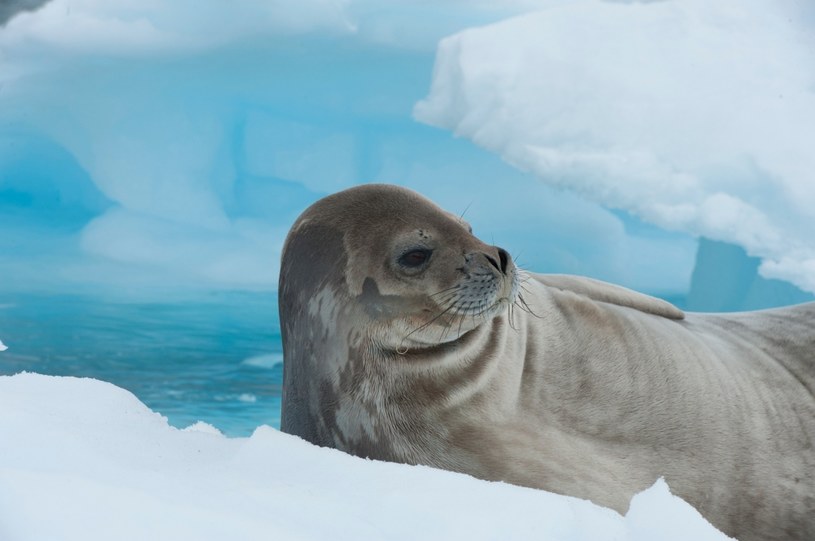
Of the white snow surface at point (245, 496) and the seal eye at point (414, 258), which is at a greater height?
the seal eye at point (414, 258)

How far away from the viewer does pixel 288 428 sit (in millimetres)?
2619

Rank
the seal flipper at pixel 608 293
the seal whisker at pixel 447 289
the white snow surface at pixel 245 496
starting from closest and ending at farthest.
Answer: the white snow surface at pixel 245 496 → the seal whisker at pixel 447 289 → the seal flipper at pixel 608 293

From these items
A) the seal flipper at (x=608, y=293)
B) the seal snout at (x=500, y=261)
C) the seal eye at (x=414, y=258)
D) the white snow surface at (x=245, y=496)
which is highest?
the seal snout at (x=500, y=261)

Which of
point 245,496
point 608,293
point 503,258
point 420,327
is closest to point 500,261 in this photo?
point 503,258

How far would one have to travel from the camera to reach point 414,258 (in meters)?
2.35

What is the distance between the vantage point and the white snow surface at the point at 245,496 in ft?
4.82

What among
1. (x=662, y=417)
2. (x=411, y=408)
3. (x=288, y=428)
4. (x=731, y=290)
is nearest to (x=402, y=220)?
(x=411, y=408)

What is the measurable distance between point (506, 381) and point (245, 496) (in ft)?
2.92

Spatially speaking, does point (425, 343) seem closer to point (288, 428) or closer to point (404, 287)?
point (404, 287)

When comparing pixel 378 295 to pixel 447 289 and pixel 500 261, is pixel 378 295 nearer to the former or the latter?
pixel 447 289

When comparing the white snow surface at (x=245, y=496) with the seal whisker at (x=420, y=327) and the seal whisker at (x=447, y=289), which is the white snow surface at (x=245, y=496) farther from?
the seal whisker at (x=447, y=289)

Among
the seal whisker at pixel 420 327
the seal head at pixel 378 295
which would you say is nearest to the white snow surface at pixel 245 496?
the seal head at pixel 378 295

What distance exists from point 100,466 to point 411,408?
0.79m

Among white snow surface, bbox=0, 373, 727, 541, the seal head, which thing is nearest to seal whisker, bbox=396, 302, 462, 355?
the seal head
